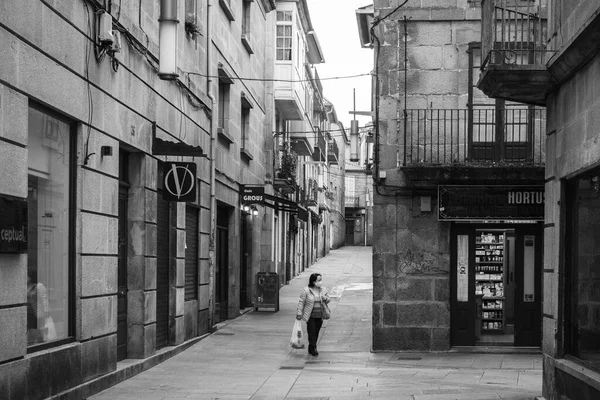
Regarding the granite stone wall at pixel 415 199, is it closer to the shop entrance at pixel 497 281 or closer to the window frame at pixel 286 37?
the shop entrance at pixel 497 281

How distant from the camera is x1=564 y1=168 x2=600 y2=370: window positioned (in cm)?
950

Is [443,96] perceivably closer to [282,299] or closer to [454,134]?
[454,134]

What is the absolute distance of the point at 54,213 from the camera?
10.9 metres

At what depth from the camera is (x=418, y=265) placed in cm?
1744

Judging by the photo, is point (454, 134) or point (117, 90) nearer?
point (117, 90)

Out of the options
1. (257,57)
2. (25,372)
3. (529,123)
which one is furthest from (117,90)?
(257,57)

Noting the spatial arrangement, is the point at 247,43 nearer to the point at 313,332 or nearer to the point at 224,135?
the point at 224,135

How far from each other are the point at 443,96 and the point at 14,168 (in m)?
9.86

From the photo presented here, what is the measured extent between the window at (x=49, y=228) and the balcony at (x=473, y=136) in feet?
24.5

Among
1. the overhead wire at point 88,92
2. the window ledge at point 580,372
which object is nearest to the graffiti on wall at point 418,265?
the window ledge at point 580,372

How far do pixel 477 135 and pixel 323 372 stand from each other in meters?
5.27

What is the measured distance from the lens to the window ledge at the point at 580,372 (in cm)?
892

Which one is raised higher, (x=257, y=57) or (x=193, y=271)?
(x=257, y=57)

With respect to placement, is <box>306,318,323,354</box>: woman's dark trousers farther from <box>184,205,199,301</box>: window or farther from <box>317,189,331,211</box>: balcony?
<box>317,189,331,211</box>: balcony
